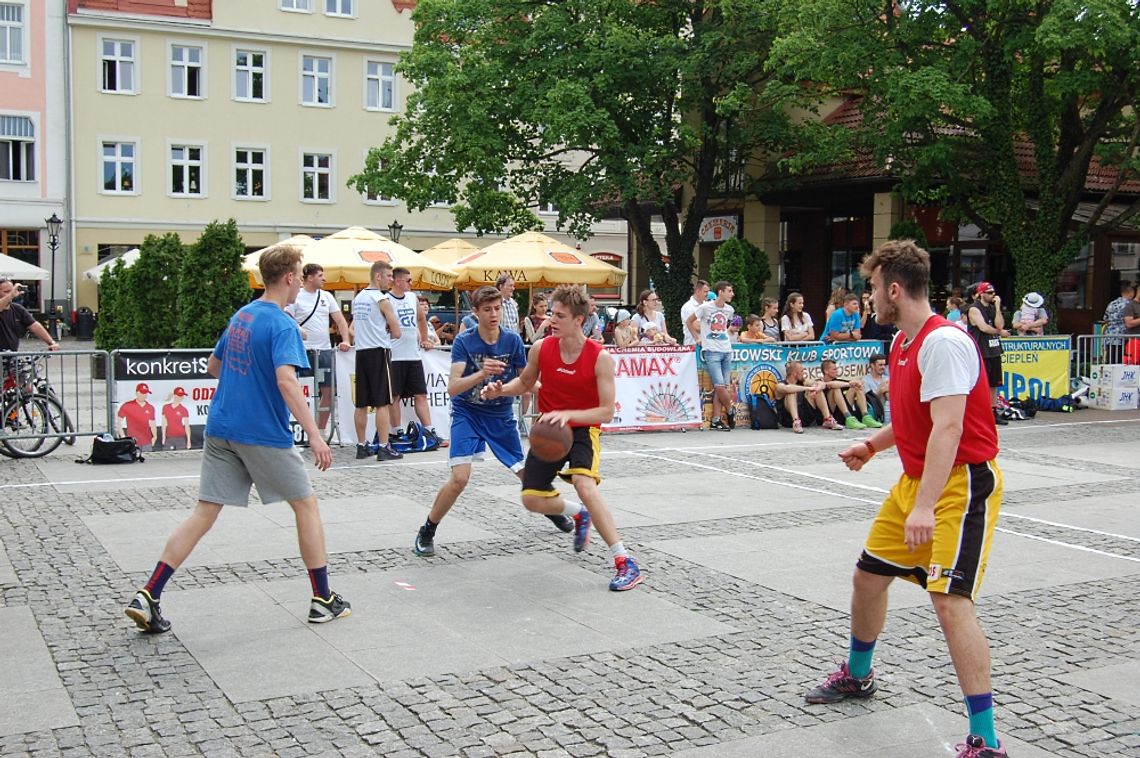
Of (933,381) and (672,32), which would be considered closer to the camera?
(933,381)

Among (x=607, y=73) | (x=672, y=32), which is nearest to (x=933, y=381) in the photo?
(x=607, y=73)

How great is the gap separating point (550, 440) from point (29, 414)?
763 cm

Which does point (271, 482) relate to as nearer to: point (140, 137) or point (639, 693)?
point (639, 693)

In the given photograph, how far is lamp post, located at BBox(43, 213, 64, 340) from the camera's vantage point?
41.1 meters

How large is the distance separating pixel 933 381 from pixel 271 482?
3374 millimetres

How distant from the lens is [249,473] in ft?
20.9

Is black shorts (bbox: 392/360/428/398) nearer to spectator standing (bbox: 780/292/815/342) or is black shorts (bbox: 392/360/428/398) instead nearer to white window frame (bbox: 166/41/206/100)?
spectator standing (bbox: 780/292/815/342)

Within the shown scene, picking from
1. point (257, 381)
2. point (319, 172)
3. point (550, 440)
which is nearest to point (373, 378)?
point (550, 440)

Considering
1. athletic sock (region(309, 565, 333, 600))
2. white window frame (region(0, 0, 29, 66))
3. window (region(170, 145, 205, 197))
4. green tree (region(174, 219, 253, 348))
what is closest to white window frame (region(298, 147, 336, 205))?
window (region(170, 145, 205, 197))

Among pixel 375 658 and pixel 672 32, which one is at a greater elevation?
pixel 672 32

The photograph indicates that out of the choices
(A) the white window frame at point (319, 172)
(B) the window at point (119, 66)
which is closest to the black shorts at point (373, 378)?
(A) the white window frame at point (319, 172)

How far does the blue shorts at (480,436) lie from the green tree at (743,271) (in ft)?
66.2

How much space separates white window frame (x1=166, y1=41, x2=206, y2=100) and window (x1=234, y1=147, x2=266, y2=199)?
96.8 inches

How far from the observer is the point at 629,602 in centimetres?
690
